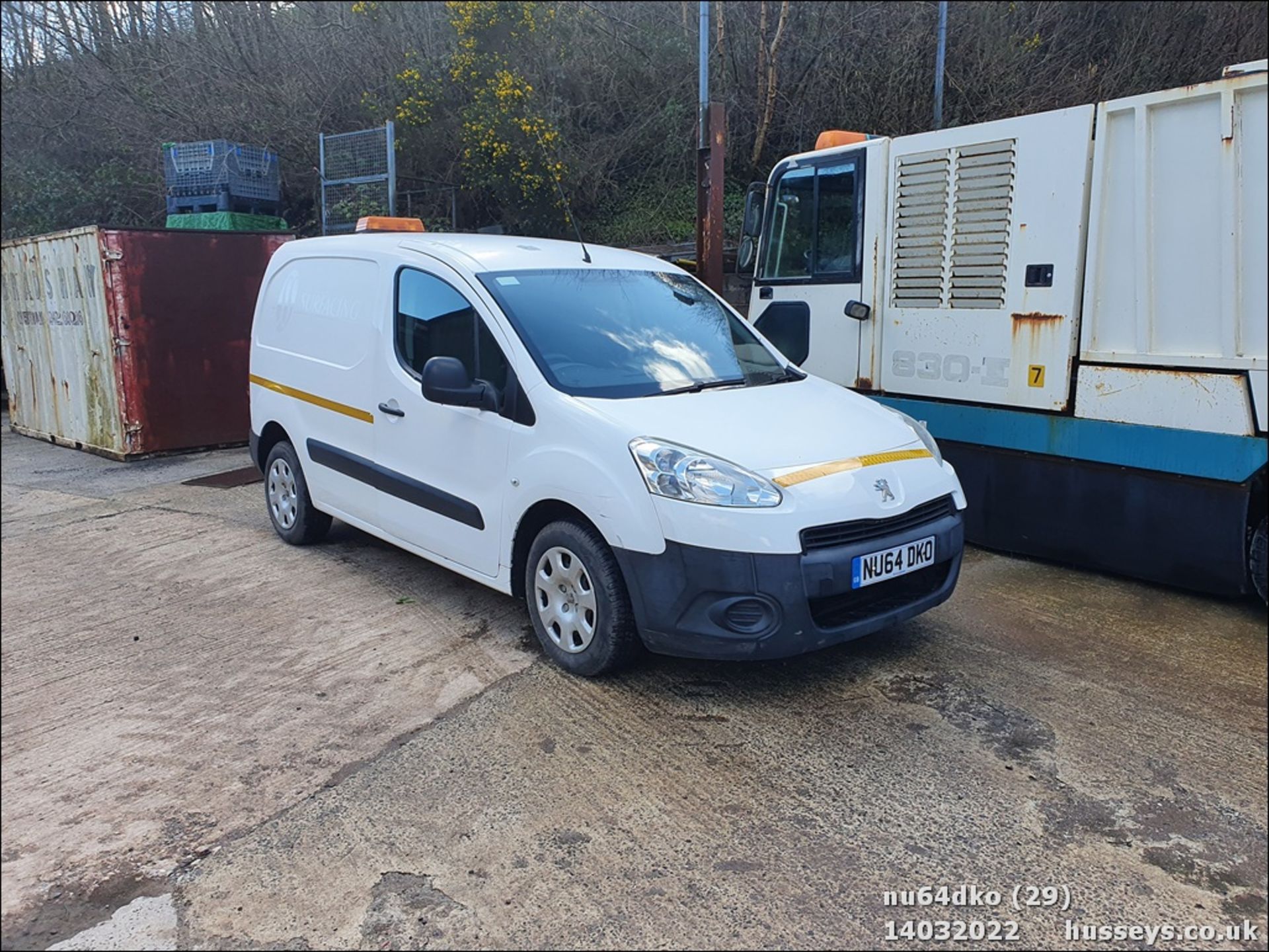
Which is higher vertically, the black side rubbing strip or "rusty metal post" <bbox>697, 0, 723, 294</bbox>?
"rusty metal post" <bbox>697, 0, 723, 294</bbox>

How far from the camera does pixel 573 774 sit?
332cm

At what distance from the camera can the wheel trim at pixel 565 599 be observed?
391cm

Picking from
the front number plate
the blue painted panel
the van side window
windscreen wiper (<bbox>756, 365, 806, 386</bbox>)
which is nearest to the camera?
the front number plate

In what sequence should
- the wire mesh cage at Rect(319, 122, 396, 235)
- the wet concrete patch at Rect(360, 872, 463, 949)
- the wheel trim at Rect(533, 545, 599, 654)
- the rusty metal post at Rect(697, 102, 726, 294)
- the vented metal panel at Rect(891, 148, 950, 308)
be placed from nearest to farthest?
the wet concrete patch at Rect(360, 872, 463, 949) → the wheel trim at Rect(533, 545, 599, 654) → the vented metal panel at Rect(891, 148, 950, 308) → the rusty metal post at Rect(697, 102, 726, 294) → the wire mesh cage at Rect(319, 122, 396, 235)

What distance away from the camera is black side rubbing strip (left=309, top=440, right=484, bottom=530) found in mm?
4504

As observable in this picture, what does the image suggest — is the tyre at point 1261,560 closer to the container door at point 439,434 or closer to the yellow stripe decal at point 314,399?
the container door at point 439,434

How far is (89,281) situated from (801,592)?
26.7 feet

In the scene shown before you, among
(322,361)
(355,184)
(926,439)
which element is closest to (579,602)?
(926,439)

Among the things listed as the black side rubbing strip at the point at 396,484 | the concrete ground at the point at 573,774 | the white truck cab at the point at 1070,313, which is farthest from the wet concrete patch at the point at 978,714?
the black side rubbing strip at the point at 396,484

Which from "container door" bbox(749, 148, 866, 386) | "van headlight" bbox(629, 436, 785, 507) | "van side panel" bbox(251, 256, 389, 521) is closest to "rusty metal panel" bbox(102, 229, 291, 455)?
"van side panel" bbox(251, 256, 389, 521)

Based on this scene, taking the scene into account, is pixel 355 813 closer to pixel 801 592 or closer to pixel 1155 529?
pixel 801 592

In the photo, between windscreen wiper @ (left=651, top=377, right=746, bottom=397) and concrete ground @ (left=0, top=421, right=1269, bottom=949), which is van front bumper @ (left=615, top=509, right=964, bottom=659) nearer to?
concrete ground @ (left=0, top=421, right=1269, bottom=949)

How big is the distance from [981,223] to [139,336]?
7516 mm

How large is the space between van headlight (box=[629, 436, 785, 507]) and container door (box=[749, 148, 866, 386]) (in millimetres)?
3027
